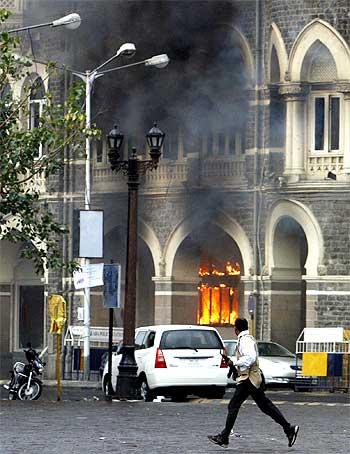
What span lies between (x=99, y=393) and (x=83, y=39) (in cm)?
1430

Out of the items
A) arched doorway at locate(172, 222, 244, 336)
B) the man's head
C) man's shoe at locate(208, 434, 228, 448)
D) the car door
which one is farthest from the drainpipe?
man's shoe at locate(208, 434, 228, 448)

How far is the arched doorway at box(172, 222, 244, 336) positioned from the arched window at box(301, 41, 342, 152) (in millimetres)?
5208

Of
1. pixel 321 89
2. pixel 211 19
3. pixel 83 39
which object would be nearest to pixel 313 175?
pixel 321 89

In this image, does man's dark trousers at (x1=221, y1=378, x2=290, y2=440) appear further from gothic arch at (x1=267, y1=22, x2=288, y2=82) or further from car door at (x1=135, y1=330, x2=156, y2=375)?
gothic arch at (x1=267, y1=22, x2=288, y2=82)

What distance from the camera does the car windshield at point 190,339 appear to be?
104ft

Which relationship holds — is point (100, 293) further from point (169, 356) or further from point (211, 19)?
point (169, 356)

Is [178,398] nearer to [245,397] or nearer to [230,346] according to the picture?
[230,346]

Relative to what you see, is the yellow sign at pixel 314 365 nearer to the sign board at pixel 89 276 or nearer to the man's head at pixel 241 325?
the sign board at pixel 89 276

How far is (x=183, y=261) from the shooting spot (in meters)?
48.9

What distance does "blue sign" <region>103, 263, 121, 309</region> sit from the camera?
33.6 meters

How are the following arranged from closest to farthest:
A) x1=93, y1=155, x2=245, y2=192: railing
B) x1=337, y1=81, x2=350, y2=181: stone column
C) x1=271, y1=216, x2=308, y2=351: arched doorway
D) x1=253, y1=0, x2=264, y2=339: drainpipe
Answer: x1=337, y1=81, x2=350, y2=181: stone column
x1=271, y1=216, x2=308, y2=351: arched doorway
x1=253, y1=0, x2=264, y2=339: drainpipe
x1=93, y1=155, x2=245, y2=192: railing

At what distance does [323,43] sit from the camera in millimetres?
43938

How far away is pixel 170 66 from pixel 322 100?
4788 mm

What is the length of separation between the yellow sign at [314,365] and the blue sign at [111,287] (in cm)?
711
